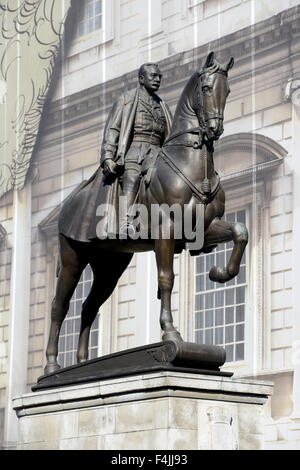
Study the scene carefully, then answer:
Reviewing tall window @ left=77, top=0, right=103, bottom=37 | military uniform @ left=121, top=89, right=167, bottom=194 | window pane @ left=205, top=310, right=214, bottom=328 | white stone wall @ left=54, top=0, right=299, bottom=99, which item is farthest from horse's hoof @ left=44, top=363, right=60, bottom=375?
tall window @ left=77, top=0, right=103, bottom=37

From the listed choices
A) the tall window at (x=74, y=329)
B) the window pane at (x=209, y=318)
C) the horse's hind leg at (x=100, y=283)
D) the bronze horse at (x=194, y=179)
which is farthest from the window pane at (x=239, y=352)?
the bronze horse at (x=194, y=179)

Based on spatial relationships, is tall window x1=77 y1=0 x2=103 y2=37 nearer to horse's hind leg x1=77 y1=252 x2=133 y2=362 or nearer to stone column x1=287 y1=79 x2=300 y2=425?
stone column x1=287 y1=79 x2=300 y2=425

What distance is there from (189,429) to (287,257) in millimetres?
7703

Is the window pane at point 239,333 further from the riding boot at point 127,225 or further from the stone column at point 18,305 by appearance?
the riding boot at point 127,225

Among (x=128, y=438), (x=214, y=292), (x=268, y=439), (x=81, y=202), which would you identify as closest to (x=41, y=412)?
(x=128, y=438)

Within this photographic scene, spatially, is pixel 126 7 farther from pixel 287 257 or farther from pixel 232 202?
pixel 287 257

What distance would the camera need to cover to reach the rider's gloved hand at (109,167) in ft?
26.9

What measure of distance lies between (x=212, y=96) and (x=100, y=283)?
5.96ft

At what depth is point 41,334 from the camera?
1861 centimetres

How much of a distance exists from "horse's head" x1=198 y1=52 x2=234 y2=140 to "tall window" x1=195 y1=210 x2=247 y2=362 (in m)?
7.70

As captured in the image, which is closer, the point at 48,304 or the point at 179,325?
the point at 179,325

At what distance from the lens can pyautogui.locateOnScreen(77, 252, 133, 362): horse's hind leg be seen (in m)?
8.70

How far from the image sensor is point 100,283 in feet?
28.7

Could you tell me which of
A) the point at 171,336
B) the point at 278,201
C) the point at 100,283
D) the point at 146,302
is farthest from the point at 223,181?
the point at 171,336
